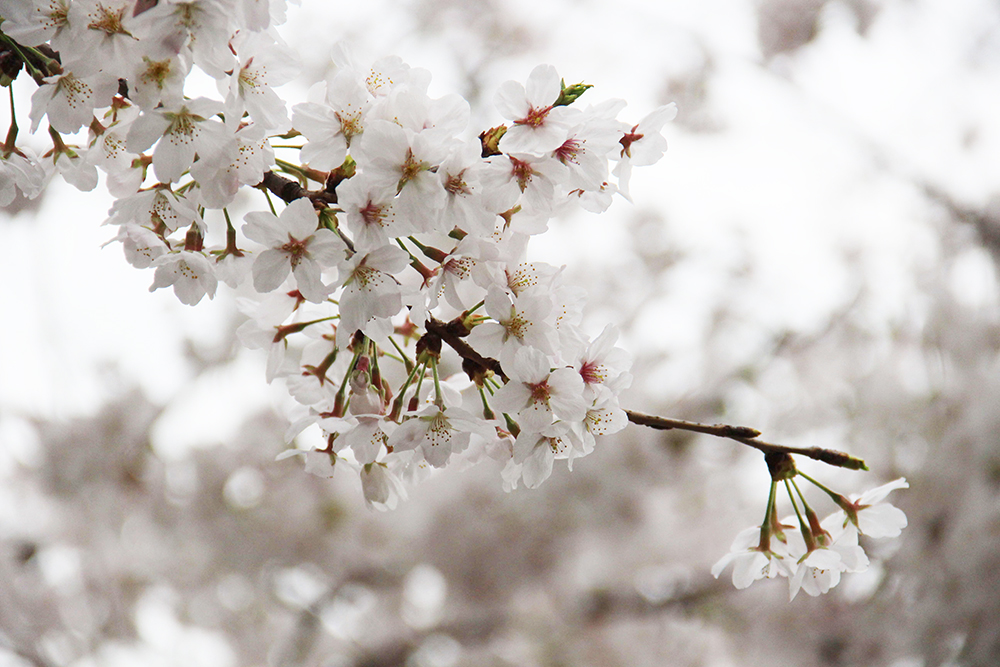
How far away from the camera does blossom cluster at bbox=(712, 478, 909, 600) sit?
20.7 inches

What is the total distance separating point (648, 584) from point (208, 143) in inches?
130

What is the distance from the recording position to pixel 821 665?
295 cm

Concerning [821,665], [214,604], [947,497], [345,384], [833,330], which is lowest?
[345,384]

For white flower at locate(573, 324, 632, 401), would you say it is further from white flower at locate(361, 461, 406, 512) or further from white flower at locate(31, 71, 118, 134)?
white flower at locate(31, 71, 118, 134)

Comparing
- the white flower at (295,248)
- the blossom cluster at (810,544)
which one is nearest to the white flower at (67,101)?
the white flower at (295,248)

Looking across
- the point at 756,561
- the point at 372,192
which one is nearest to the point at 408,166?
the point at 372,192

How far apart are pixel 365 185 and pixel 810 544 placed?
42 centimetres

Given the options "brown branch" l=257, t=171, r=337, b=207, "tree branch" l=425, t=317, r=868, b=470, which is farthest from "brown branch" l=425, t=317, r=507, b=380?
"brown branch" l=257, t=171, r=337, b=207

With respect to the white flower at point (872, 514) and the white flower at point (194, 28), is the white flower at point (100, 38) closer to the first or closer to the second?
the white flower at point (194, 28)

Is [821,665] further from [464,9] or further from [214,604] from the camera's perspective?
[464,9]

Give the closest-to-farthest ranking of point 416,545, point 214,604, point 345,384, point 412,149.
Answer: point 412,149, point 345,384, point 416,545, point 214,604

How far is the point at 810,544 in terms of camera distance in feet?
1.72

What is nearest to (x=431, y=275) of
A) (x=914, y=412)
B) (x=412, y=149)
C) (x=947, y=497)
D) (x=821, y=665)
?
(x=412, y=149)

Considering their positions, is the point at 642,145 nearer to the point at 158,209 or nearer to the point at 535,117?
the point at 535,117
